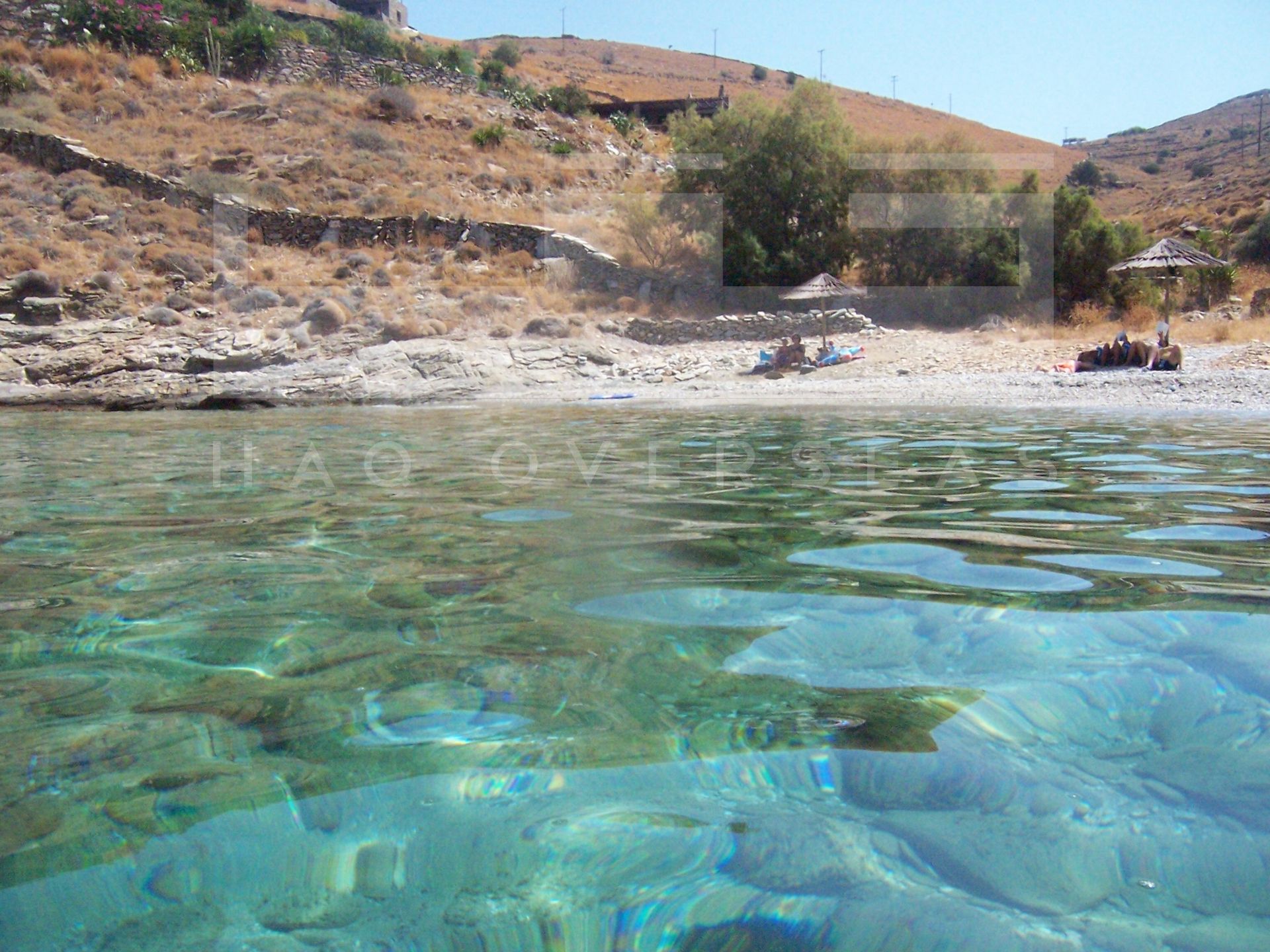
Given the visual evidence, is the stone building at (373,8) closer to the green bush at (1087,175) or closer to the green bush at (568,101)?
the green bush at (568,101)

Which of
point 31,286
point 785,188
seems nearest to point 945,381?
point 785,188

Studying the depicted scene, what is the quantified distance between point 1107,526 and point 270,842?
3.16 meters

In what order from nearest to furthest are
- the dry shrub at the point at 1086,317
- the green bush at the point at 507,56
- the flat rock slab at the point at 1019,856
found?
the flat rock slab at the point at 1019,856 < the dry shrub at the point at 1086,317 < the green bush at the point at 507,56

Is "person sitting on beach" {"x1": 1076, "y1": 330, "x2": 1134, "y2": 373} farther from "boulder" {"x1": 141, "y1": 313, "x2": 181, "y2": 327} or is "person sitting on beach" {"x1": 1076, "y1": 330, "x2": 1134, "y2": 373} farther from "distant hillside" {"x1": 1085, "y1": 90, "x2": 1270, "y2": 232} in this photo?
"distant hillside" {"x1": 1085, "y1": 90, "x2": 1270, "y2": 232}

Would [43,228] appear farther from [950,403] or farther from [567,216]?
[950,403]

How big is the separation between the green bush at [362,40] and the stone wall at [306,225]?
18790 mm

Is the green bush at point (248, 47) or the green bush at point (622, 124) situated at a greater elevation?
the green bush at point (248, 47)

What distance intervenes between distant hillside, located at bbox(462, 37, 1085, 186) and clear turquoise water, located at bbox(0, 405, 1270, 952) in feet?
155

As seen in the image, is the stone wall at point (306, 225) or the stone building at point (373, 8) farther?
the stone building at point (373, 8)

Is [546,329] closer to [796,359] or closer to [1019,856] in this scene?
[796,359]

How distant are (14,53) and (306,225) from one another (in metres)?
15.0

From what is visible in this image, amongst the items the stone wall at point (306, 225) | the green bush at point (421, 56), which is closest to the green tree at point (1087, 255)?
the stone wall at point (306, 225)

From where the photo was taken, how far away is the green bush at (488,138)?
29859 mm

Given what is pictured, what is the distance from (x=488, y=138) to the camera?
98.2 ft
